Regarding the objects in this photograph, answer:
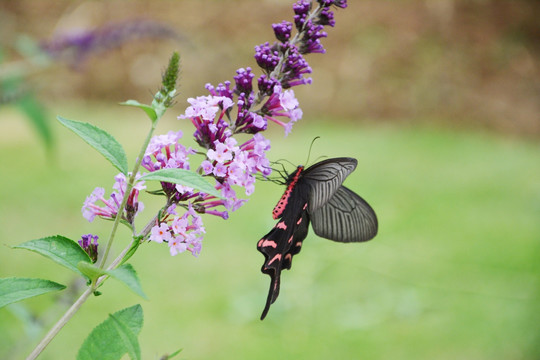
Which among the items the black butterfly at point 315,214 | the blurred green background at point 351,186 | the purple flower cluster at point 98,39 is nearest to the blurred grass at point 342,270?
the blurred green background at point 351,186

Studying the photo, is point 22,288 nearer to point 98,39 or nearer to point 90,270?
point 90,270

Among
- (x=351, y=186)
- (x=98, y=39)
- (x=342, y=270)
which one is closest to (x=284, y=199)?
(x=98, y=39)

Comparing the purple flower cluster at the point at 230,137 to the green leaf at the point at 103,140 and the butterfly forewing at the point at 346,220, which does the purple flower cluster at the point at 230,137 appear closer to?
the green leaf at the point at 103,140

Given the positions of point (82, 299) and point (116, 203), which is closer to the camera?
point (82, 299)

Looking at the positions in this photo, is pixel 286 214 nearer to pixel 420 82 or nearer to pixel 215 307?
pixel 215 307

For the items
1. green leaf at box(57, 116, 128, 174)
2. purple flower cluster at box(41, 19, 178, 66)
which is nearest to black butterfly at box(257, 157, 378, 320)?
green leaf at box(57, 116, 128, 174)

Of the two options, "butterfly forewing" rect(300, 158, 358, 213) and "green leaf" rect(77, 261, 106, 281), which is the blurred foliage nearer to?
"butterfly forewing" rect(300, 158, 358, 213)

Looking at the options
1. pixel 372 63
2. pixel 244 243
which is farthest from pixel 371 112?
pixel 244 243
